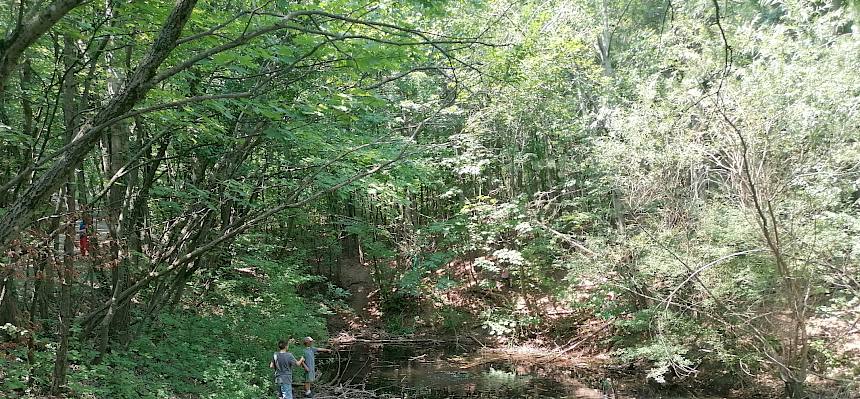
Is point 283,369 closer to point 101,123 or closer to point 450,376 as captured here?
point 450,376

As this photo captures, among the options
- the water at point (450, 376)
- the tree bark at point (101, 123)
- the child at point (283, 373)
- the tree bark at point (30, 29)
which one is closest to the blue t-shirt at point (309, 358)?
the child at point (283, 373)

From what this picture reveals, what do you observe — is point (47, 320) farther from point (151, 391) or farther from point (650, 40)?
point (650, 40)

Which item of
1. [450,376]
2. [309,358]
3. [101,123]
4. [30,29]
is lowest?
[450,376]

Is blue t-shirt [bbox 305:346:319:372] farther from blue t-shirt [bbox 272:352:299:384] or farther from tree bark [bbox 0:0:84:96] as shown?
tree bark [bbox 0:0:84:96]

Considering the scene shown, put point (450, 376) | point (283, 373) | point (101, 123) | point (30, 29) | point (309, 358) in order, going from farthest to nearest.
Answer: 1. point (450, 376)
2. point (309, 358)
3. point (283, 373)
4. point (101, 123)
5. point (30, 29)

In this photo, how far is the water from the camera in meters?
11.3

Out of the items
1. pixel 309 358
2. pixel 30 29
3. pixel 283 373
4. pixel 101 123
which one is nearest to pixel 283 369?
pixel 283 373

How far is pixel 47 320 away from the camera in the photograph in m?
7.20

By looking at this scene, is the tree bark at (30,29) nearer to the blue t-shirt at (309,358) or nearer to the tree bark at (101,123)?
the tree bark at (101,123)

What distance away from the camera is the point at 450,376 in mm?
12844

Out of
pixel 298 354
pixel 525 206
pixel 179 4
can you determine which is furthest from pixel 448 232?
pixel 179 4

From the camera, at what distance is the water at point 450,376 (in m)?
11.3

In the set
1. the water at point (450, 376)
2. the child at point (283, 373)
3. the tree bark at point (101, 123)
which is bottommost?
the water at point (450, 376)

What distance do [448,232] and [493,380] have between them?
4.99 m
